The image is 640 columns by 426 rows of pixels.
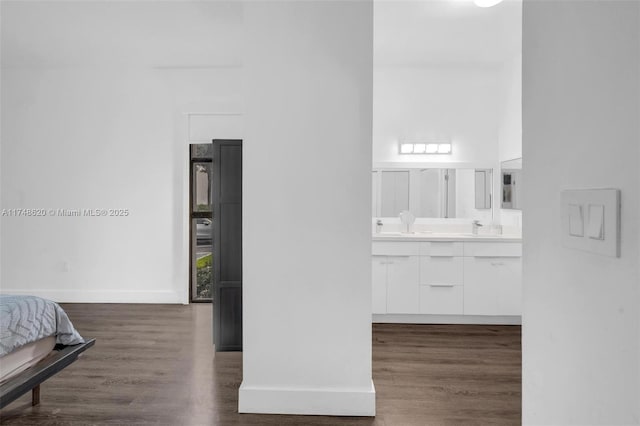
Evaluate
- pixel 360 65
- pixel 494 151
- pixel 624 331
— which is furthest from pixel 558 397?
pixel 494 151

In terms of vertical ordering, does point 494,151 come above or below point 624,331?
above

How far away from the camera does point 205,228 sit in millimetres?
5215

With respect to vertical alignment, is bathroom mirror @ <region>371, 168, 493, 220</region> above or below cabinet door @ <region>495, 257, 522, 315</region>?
above

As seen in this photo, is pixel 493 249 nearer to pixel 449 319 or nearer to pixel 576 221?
pixel 449 319

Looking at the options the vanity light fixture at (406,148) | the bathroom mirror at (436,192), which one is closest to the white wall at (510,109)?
the bathroom mirror at (436,192)

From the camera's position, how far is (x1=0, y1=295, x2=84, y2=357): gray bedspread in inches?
84.4

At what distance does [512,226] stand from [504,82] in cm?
153

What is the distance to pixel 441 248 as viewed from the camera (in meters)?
4.11

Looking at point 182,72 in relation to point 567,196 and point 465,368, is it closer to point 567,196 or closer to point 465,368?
point 465,368

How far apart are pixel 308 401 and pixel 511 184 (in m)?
3.31

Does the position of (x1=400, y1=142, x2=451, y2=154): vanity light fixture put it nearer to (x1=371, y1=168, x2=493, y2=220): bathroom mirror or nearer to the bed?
(x1=371, y1=168, x2=493, y2=220): bathroom mirror

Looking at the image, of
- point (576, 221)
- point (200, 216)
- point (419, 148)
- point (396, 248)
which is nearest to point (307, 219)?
point (576, 221)

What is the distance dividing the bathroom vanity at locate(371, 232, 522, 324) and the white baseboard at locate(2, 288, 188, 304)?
2.43 m

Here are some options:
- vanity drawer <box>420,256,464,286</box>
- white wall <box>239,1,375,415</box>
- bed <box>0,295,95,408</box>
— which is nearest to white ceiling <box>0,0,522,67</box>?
white wall <box>239,1,375,415</box>
